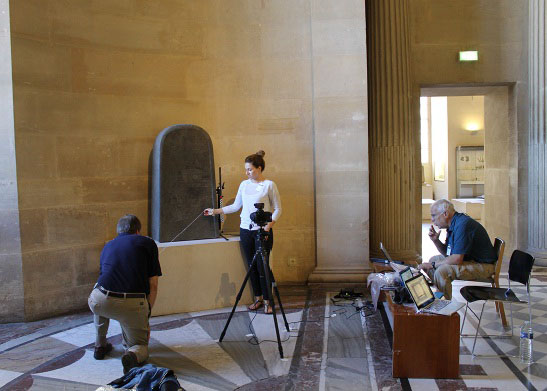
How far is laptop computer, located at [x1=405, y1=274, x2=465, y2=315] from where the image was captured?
396 cm

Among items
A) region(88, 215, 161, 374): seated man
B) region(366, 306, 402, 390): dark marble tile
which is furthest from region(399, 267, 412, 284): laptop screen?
region(88, 215, 161, 374): seated man

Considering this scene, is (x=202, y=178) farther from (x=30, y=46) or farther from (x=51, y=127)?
(x=30, y=46)

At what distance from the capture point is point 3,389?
3.94 m

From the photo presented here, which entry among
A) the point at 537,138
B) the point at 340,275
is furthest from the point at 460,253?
the point at 537,138

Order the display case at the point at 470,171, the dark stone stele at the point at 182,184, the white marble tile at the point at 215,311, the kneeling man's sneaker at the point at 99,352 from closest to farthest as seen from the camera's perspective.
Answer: the kneeling man's sneaker at the point at 99,352 → the white marble tile at the point at 215,311 → the dark stone stele at the point at 182,184 → the display case at the point at 470,171

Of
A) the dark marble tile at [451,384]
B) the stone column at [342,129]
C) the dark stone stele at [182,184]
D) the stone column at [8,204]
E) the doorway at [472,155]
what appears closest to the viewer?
the dark marble tile at [451,384]

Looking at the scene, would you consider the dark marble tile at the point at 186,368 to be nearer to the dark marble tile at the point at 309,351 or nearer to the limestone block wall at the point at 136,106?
the dark marble tile at the point at 309,351

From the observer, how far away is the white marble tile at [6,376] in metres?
4.09

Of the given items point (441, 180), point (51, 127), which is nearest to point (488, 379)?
point (51, 127)

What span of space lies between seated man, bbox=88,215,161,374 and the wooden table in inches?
80.0

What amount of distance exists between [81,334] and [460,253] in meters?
3.84

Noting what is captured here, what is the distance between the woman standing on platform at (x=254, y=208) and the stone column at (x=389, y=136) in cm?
223

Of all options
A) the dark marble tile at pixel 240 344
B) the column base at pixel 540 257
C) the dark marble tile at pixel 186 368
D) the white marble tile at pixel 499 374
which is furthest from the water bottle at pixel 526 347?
the column base at pixel 540 257

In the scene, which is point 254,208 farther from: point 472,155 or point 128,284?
point 472,155
